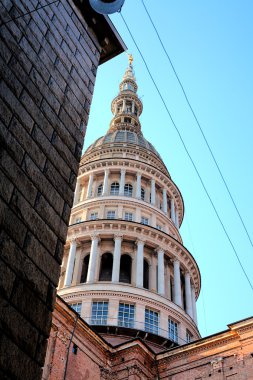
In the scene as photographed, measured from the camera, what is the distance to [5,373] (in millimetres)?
5523

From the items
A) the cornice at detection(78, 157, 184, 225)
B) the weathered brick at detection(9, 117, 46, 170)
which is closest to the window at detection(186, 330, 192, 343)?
the cornice at detection(78, 157, 184, 225)

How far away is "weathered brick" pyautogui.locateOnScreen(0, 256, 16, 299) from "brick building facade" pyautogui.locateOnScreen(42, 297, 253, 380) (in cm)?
1602

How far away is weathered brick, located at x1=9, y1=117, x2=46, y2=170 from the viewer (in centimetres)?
739

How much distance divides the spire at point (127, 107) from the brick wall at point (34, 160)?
46189 mm

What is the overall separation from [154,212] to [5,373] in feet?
121

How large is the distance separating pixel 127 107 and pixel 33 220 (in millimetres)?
55984

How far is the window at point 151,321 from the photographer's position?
31.9m

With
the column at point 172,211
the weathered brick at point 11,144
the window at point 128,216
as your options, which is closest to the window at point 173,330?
the window at point 128,216

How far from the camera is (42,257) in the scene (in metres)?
7.07

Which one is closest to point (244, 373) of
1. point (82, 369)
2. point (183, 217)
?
point (82, 369)

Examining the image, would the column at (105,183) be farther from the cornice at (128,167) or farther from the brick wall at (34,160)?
the brick wall at (34,160)

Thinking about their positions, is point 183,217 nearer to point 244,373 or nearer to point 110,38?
point 244,373

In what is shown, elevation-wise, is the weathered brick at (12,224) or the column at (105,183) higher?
the column at (105,183)

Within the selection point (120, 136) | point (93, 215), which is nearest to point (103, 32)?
point (93, 215)
